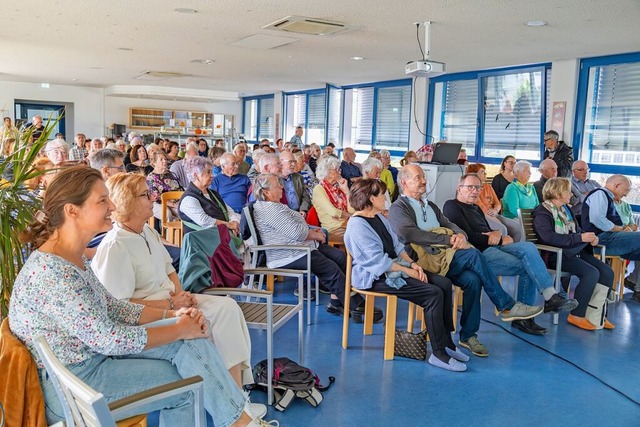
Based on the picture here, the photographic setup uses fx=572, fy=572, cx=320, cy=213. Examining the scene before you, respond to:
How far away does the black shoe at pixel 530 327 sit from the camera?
434cm

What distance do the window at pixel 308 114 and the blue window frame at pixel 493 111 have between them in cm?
464

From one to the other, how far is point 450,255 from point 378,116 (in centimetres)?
970

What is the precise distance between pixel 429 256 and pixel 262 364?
1.47 m

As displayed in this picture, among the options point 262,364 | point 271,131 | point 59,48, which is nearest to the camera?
point 262,364

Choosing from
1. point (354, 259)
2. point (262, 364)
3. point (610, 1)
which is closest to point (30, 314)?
point (262, 364)

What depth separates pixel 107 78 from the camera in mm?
14703

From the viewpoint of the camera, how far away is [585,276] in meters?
4.57

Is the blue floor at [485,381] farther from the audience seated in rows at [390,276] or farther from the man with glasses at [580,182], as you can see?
the man with glasses at [580,182]

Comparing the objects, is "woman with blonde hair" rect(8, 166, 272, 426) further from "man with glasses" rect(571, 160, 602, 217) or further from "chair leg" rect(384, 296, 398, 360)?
"man with glasses" rect(571, 160, 602, 217)

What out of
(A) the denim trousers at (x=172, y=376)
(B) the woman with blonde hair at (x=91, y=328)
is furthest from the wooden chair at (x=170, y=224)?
(A) the denim trousers at (x=172, y=376)

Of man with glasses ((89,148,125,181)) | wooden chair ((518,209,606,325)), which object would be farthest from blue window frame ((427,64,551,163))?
man with glasses ((89,148,125,181))

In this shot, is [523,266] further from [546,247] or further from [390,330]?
[390,330]

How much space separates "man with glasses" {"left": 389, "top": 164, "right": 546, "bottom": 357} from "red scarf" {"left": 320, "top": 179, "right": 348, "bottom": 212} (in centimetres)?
120

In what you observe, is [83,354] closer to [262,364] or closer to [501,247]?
[262,364]
